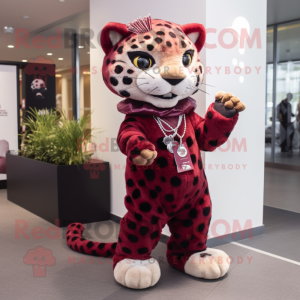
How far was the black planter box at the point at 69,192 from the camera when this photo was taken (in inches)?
128

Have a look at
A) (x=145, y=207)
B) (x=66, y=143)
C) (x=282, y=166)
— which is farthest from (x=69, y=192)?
(x=282, y=166)

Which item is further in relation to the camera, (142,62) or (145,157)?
(142,62)

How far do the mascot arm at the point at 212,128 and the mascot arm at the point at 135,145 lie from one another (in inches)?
14.5

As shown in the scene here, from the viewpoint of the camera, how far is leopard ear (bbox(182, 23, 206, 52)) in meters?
2.20

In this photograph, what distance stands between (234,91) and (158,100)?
0.95 meters

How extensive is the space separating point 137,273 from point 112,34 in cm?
128

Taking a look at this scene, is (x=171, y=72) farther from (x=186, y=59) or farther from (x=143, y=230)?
(x=143, y=230)

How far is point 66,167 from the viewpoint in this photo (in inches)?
128

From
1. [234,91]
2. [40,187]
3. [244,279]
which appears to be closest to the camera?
[244,279]

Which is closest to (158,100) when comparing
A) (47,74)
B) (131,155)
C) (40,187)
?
(131,155)

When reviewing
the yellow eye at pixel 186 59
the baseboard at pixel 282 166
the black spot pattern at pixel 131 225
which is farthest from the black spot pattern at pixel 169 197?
the baseboard at pixel 282 166

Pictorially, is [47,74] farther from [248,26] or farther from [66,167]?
[248,26]

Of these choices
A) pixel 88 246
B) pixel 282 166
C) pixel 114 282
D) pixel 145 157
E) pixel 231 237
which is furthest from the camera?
pixel 282 166

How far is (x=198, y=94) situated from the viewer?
2623 mm
